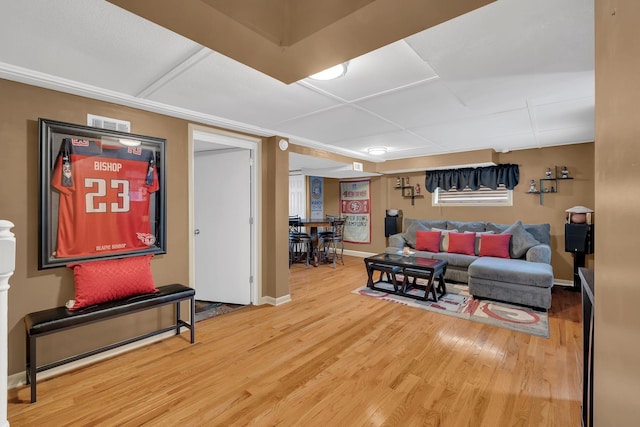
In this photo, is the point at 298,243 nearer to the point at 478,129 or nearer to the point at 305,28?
the point at 478,129

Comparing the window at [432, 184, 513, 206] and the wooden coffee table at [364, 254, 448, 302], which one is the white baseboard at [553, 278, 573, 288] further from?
the wooden coffee table at [364, 254, 448, 302]

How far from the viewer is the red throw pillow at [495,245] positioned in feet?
14.9

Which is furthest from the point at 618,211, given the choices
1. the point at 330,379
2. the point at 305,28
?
the point at 330,379

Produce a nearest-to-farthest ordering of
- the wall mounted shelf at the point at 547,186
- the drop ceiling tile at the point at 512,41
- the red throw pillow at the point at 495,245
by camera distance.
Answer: the drop ceiling tile at the point at 512,41 < the red throw pillow at the point at 495,245 < the wall mounted shelf at the point at 547,186

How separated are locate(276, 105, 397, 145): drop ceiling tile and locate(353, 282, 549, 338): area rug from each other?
7.42ft

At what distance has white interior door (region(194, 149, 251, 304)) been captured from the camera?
149 inches

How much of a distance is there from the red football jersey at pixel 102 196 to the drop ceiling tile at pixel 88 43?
23.3 inches

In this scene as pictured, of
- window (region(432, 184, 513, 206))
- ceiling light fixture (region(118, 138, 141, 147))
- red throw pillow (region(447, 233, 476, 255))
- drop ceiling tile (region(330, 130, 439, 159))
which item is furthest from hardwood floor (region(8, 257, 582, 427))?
window (region(432, 184, 513, 206))

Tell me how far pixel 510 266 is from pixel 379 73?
3.23m

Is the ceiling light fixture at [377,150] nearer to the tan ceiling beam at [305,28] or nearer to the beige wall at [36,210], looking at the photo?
the beige wall at [36,210]

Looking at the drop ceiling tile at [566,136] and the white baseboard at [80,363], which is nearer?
the white baseboard at [80,363]

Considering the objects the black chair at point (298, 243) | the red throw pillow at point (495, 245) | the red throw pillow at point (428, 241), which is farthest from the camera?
the black chair at point (298, 243)

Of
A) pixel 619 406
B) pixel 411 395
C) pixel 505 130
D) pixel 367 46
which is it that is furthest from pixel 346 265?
pixel 619 406

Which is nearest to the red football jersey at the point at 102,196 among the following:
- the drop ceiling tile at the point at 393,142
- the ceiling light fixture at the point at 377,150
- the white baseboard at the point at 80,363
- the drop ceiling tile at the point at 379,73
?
the white baseboard at the point at 80,363
